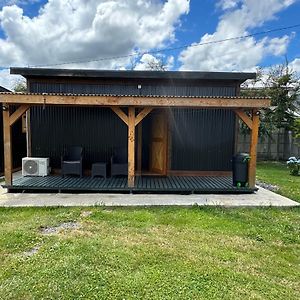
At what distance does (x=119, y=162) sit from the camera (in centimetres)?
761

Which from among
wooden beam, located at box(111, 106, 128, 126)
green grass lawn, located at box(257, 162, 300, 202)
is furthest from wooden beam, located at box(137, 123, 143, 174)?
green grass lawn, located at box(257, 162, 300, 202)

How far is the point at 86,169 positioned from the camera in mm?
7957

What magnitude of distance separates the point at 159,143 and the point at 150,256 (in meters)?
5.20

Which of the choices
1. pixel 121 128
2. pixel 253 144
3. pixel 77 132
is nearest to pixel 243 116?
pixel 253 144

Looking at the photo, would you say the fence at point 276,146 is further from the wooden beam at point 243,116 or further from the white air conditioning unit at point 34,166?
the white air conditioning unit at point 34,166

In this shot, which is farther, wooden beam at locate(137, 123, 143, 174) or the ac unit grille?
wooden beam at locate(137, 123, 143, 174)

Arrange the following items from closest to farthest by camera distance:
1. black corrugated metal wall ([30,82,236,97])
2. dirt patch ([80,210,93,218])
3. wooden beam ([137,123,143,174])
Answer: dirt patch ([80,210,93,218])
black corrugated metal wall ([30,82,236,97])
wooden beam ([137,123,143,174])

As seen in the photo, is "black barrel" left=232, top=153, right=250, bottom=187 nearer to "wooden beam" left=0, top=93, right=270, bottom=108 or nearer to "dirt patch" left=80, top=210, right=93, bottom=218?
"wooden beam" left=0, top=93, right=270, bottom=108

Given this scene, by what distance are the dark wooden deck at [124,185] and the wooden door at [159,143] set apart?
73 centimetres

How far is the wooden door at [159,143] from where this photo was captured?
784 cm

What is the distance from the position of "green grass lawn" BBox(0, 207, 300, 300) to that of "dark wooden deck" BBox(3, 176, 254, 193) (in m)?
1.32

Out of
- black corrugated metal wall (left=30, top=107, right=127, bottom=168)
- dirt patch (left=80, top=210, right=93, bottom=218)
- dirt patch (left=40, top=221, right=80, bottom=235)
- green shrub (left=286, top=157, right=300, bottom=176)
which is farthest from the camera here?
green shrub (left=286, top=157, right=300, bottom=176)

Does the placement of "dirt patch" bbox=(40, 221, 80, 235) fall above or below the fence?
below

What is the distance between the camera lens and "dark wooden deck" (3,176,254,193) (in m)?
6.04
